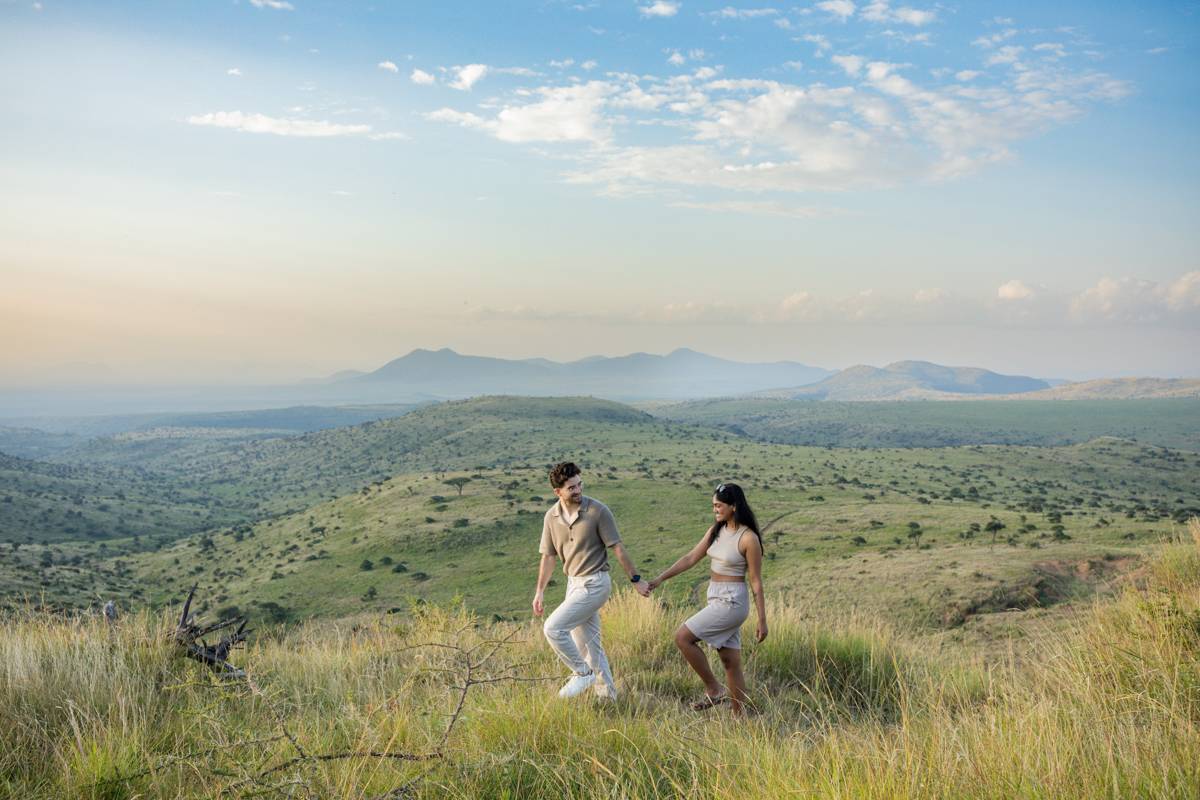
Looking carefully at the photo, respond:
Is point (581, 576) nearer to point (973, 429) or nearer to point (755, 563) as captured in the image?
point (755, 563)

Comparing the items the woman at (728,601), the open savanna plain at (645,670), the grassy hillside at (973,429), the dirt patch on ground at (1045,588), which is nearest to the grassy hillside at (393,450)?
the grassy hillside at (973,429)

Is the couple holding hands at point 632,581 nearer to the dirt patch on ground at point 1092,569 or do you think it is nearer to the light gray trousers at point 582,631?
the light gray trousers at point 582,631

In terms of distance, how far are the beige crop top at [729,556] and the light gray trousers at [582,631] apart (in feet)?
3.52

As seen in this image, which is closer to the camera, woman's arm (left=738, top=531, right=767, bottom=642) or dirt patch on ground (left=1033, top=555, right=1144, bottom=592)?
woman's arm (left=738, top=531, right=767, bottom=642)

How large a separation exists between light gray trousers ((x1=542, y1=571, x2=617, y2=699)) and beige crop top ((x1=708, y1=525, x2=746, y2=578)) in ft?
3.52

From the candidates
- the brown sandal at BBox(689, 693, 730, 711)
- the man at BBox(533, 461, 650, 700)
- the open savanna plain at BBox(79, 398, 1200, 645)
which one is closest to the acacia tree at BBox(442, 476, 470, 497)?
the open savanna plain at BBox(79, 398, 1200, 645)

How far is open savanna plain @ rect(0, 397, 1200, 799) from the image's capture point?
11.6 ft

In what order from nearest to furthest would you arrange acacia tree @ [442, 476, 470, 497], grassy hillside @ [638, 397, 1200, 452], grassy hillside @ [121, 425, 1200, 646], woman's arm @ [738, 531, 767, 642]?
woman's arm @ [738, 531, 767, 642] → grassy hillside @ [121, 425, 1200, 646] → acacia tree @ [442, 476, 470, 497] → grassy hillside @ [638, 397, 1200, 452]

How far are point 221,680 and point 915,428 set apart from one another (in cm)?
18971

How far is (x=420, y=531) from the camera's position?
5341 cm

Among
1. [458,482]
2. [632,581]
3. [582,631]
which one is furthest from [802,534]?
[458,482]

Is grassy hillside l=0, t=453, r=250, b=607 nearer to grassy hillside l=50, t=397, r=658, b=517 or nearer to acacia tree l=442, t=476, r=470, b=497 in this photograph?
grassy hillside l=50, t=397, r=658, b=517

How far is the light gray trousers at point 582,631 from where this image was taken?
5.79 meters

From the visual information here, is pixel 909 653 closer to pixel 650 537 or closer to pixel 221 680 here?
pixel 221 680
